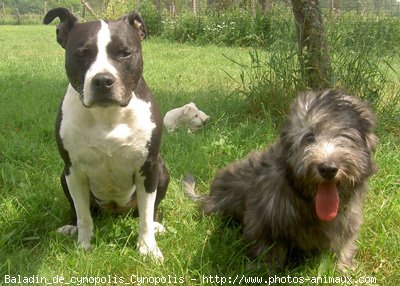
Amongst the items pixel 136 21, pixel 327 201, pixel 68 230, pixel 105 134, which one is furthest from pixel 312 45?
pixel 68 230

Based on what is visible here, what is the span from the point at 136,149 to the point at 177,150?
155cm

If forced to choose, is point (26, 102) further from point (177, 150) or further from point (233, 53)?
point (233, 53)

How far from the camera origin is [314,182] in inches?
87.5

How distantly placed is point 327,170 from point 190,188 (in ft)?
5.04

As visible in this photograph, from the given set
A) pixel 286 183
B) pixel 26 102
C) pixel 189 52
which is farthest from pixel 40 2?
pixel 286 183

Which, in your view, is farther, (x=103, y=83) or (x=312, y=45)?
(x=312, y=45)

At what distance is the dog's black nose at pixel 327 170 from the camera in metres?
2.14

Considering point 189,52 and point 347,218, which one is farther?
point 189,52

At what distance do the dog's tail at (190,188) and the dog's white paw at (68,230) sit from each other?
2.85 feet

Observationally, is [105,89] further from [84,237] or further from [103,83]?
[84,237]

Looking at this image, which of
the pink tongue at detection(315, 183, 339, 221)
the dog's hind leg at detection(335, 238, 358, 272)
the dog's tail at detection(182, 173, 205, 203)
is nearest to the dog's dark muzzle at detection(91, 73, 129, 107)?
the pink tongue at detection(315, 183, 339, 221)

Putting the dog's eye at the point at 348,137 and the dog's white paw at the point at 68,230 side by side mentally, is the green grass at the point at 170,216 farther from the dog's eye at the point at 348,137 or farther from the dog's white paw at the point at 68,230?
the dog's eye at the point at 348,137

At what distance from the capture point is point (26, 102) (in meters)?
5.67

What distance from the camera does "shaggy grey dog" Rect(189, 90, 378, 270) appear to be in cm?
221
